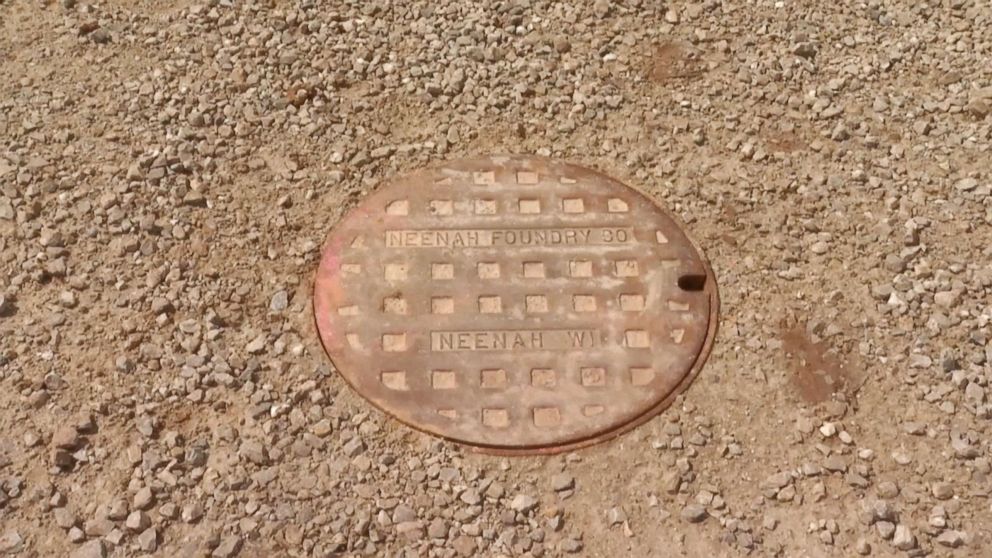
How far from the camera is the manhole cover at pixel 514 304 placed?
2.67 meters

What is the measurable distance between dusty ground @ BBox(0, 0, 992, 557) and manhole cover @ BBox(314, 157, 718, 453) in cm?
8

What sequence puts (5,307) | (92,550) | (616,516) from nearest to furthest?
(92,550) < (616,516) < (5,307)

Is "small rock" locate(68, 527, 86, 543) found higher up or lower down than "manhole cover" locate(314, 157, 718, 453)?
lower down

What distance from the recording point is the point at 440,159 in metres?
3.24

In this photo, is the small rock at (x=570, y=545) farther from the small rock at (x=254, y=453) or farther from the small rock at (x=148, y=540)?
the small rock at (x=148, y=540)

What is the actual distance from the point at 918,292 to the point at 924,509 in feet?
2.51

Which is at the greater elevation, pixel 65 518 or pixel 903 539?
pixel 65 518

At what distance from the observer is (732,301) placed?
2.95 m

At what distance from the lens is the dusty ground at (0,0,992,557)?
2.50 metres

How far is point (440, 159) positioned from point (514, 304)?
70cm

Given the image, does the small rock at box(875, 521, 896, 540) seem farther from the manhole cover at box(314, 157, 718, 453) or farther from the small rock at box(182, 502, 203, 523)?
the small rock at box(182, 502, 203, 523)

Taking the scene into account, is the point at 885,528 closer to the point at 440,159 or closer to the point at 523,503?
the point at 523,503

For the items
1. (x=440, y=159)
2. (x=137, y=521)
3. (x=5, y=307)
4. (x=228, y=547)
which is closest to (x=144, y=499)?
(x=137, y=521)

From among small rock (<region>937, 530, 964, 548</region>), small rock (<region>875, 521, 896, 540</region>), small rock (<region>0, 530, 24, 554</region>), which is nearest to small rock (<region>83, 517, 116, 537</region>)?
small rock (<region>0, 530, 24, 554</region>)
